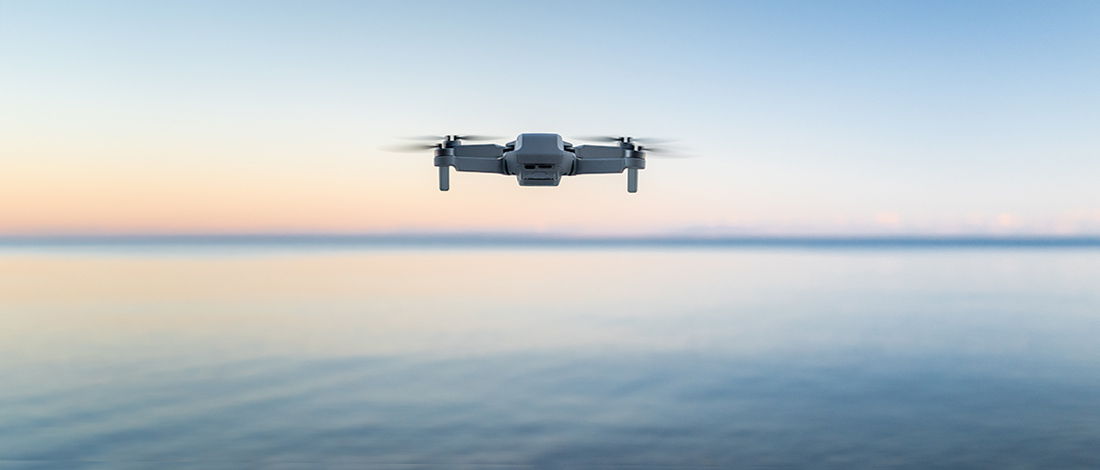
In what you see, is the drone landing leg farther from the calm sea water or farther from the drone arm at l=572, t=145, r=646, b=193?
the calm sea water

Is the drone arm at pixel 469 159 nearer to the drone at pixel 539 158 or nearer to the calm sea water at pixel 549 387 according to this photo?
the drone at pixel 539 158

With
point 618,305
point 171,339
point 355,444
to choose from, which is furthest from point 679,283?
point 355,444

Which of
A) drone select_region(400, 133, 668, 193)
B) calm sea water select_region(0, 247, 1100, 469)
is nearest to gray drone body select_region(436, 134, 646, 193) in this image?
drone select_region(400, 133, 668, 193)

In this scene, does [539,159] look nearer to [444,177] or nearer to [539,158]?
[539,158]

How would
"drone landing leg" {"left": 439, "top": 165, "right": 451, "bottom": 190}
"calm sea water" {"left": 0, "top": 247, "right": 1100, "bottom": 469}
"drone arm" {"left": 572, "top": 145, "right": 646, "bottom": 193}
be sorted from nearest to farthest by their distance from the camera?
"drone landing leg" {"left": 439, "top": 165, "right": 451, "bottom": 190} → "drone arm" {"left": 572, "top": 145, "right": 646, "bottom": 193} → "calm sea water" {"left": 0, "top": 247, "right": 1100, "bottom": 469}

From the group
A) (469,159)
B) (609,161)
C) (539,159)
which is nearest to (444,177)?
(469,159)

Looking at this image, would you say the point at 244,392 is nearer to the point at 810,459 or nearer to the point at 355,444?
the point at 355,444

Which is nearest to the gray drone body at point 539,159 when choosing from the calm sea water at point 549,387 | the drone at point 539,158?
the drone at point 539,158
